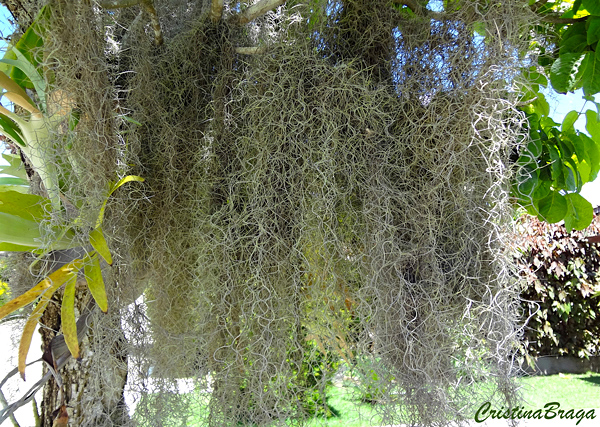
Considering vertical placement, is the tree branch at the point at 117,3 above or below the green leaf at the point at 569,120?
above

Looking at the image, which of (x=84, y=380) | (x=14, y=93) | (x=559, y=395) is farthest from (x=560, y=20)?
(x=559, y=395)

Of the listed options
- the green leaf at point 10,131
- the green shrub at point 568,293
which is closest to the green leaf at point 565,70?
the green leaf at point 10,131

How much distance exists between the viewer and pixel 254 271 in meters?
0.83

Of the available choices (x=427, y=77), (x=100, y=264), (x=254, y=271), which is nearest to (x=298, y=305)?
(x=254, y=271)

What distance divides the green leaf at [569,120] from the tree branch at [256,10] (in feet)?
2.41

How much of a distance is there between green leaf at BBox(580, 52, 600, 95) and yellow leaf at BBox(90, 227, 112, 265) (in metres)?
1.08

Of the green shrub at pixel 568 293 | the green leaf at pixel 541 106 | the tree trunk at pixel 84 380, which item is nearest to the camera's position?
the tree trunk at pixel 84 380

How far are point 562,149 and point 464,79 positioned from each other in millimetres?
334

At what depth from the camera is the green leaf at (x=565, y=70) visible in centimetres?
94

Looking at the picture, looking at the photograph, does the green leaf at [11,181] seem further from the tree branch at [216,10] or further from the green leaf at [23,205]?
the tree branch at [216,10]

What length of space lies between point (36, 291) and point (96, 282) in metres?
0.12

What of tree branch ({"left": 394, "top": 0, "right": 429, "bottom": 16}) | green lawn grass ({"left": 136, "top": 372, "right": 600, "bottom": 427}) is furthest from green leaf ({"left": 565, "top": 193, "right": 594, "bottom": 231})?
green lawn grass ({"left": 136, "top": 372, "right": 600, "bottom": 427})

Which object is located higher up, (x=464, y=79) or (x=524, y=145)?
(x=464, y=79)

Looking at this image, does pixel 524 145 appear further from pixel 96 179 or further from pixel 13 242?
pixel 13 242
